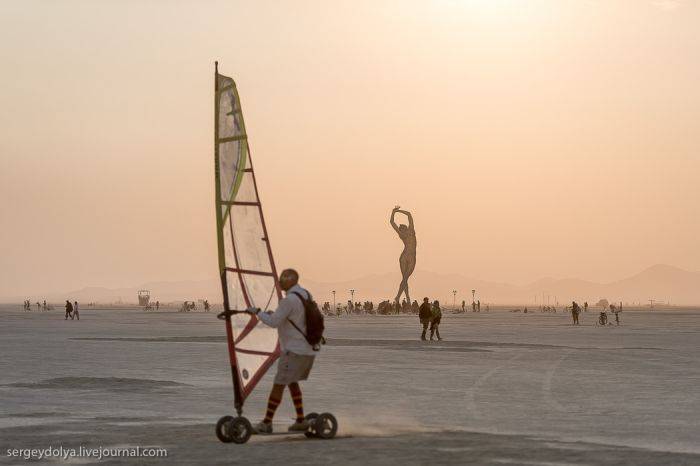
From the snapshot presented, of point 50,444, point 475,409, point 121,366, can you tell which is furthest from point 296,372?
point 121,366

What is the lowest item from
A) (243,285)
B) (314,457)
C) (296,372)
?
(314,457)

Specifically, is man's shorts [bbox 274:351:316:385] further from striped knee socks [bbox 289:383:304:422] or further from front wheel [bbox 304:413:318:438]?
front wheel [bbox 304:413:318:438]

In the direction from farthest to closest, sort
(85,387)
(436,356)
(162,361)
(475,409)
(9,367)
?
1. (436,356)
2. (162,361)
3. (9,367)
4. (85,387)
5. (475,409)

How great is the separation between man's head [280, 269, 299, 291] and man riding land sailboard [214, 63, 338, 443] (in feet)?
0.04

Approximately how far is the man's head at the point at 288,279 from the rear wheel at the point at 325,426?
1482 mm

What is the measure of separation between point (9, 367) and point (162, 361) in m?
4.00

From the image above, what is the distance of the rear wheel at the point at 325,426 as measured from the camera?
12.7 m

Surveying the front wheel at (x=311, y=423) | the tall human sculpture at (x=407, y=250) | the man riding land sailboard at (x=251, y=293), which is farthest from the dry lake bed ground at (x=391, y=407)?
the tall human sculpture at (x=407, y=250)

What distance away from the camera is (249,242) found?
42.5 ft

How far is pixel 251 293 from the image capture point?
510 inches

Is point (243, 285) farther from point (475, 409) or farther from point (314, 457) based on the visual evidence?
point (475, 409)

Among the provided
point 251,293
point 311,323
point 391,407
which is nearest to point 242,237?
point 251,293

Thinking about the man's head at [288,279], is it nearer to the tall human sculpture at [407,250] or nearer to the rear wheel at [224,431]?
the rear wheel at [224,431]

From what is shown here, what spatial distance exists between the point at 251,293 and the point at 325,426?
66.8 inches
